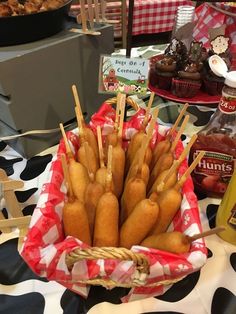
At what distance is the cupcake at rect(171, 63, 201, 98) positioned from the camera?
0.84 m

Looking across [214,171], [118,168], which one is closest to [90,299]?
[118,168]

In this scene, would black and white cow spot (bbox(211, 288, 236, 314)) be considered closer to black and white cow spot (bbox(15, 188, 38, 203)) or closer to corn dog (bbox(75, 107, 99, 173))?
corn dog (bbox(75, 107, 99, 173))

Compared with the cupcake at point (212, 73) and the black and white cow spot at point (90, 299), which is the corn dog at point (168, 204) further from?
the cupcake at point (212, 73)

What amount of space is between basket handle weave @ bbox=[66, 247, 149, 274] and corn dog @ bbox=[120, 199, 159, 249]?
0.09 m

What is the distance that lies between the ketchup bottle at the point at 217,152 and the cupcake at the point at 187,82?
0.19m

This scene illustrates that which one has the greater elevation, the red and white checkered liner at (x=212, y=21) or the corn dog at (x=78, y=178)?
the red and white checkered liner at (x=212, y=21)

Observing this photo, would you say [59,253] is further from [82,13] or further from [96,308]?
[82,13]

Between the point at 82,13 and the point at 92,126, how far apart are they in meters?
0.35

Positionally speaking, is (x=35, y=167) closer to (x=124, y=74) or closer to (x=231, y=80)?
(x=124, y=74)

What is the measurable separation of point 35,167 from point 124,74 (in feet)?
1.21

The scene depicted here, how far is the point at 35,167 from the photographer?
0.85 meters

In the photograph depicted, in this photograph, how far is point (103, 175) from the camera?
22.8 inches

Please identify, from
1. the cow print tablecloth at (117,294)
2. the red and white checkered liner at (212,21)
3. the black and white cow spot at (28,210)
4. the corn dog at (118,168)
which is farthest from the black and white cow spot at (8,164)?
the red and white checkered liner at (212,21)

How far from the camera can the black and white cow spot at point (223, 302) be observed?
522 millimetres
